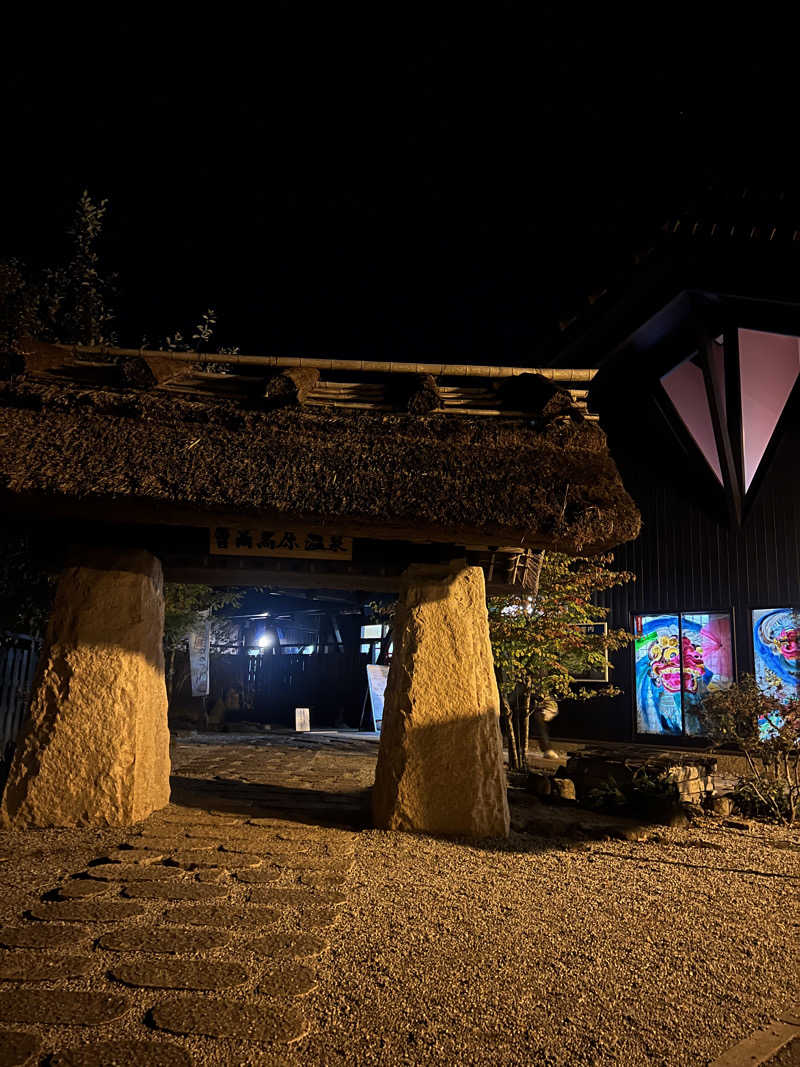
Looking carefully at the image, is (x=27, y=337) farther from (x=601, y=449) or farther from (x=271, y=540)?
(x=601, y=449)

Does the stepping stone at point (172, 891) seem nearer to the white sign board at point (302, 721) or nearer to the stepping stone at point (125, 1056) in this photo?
the stepping stone at point (125, 1056)

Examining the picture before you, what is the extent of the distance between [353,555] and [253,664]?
570 inches

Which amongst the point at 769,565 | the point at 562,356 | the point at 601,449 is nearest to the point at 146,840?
the point at 601,449

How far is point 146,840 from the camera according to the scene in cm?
492

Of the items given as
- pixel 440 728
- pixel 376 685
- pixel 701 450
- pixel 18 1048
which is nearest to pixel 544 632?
pixel 440 728

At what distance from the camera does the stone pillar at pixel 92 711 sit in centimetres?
532

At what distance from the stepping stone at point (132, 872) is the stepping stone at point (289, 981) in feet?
5.05

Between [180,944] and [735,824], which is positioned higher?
[180,944]

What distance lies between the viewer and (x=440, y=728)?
5555 millimetres

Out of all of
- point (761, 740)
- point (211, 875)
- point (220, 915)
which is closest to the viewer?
point (220, 915)

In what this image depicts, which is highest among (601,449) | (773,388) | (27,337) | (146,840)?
(773,388)

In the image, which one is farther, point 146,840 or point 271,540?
point 271,540

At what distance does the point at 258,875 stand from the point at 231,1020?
1883 mm

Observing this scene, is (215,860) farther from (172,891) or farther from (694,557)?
(694,557)
